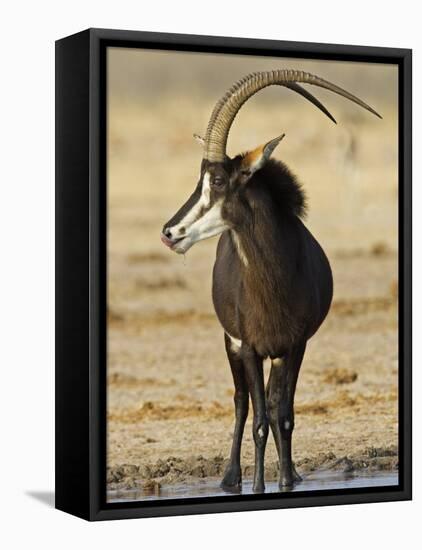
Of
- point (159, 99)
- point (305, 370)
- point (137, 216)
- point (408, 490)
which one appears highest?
point (159, 99)

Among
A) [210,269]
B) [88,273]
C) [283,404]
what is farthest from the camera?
[283,404]

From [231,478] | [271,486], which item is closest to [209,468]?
[231,478]

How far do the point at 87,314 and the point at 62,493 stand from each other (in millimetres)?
1317

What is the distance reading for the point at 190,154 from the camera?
12.6 m

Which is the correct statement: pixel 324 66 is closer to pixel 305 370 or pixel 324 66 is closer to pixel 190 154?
pixel 190 154

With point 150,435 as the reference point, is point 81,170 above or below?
above

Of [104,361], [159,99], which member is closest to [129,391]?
[104,361]

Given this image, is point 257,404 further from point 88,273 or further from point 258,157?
point 258,157

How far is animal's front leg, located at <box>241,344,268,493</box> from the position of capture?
41.7ft

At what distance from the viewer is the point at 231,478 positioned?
12734mm

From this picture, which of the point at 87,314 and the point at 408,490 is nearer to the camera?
the point at 87,314

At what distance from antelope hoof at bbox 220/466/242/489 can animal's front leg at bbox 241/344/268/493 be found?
0.11m

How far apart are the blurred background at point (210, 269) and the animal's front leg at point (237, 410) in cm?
5

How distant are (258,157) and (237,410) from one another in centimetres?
168
